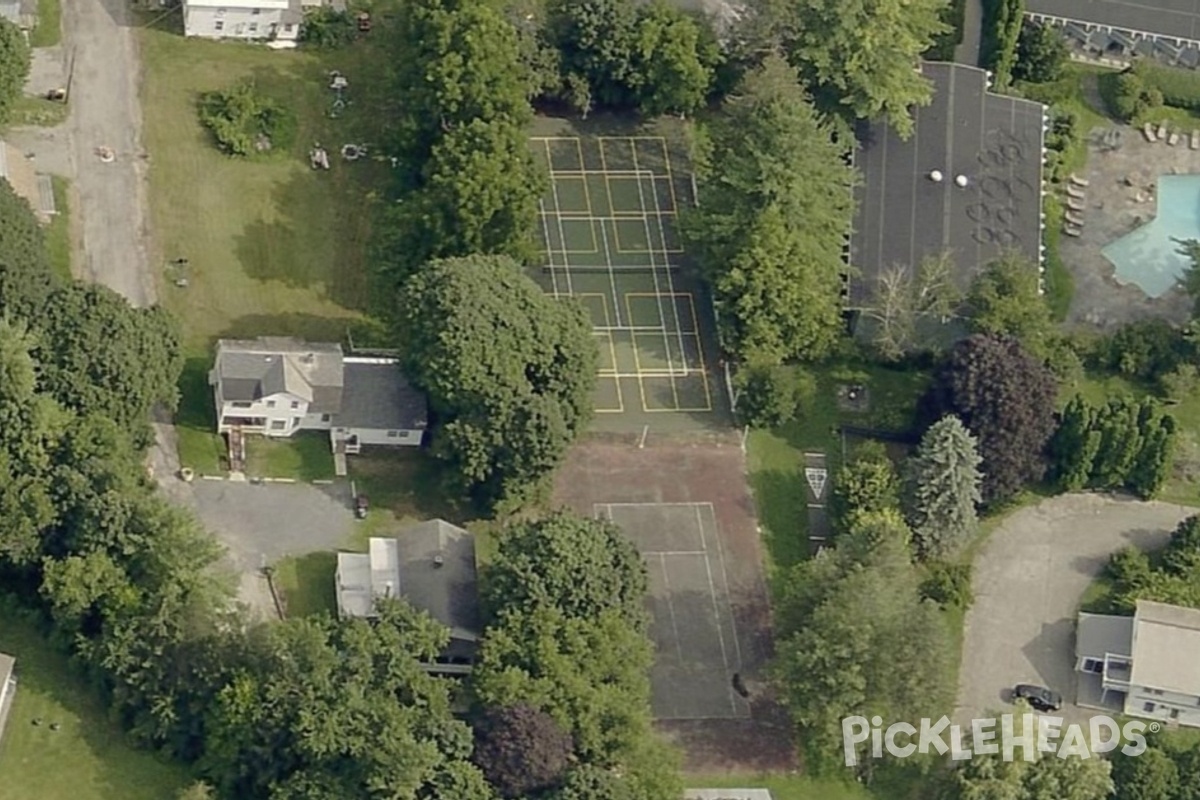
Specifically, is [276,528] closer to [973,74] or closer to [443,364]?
[443,364]

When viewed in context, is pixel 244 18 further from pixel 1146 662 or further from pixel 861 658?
pixel 1146 662

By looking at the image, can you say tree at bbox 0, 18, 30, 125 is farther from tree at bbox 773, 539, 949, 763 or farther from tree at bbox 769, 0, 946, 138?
tree at bbox 773, 539, 949, 763

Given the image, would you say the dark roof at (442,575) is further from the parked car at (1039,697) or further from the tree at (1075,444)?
the tree at (1075,444)

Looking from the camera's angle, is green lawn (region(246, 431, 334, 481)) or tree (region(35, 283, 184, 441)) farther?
green lawn (region(246, 431, 334, 481))

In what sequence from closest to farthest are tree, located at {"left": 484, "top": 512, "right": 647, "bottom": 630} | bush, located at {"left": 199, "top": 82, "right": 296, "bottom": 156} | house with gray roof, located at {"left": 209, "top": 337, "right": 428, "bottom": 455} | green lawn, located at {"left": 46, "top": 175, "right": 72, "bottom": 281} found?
1. tree, located at {"left": 484, "top": 512, "right": 647, "bottom": 630}
2. house with gray roof, located at {"left": 209, "top": 337, "right": 428, "bottom": 455}
3. green lawn, located at {"left": 46, "top": 175, "right": 72, "bottom": 281}
4. bush, located at {"left": 199, "top": 82, "right": 296, "bottom": 156}

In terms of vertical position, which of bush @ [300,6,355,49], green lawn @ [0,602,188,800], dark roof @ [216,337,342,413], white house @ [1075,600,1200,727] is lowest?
white house @ [1075,600,1200,727]

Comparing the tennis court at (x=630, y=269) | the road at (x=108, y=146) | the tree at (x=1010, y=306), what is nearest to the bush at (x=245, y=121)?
the road at (x=108, y=146)

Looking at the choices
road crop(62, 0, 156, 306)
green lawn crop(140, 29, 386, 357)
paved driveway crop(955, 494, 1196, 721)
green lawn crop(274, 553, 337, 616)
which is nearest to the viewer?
green lawn crop(274, 553, 337, 616)

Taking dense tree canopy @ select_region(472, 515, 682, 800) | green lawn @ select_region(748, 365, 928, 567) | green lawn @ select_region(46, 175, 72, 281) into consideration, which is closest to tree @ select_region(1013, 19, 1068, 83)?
green lawn @ select_region(748, 365, 928, 567)

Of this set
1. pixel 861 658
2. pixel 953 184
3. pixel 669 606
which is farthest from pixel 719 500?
pixel 953 184
